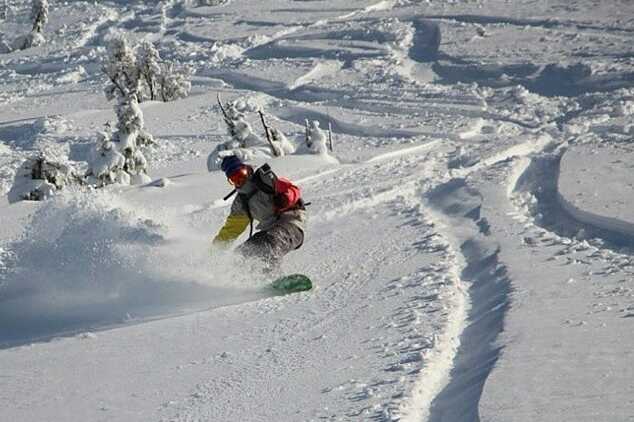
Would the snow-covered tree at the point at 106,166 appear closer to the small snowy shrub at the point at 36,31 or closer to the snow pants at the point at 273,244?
the snow pants at the point at 273,244

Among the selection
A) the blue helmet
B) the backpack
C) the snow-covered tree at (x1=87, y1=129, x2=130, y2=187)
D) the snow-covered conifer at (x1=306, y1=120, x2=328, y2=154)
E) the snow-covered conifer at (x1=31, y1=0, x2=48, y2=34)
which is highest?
the blue helmet

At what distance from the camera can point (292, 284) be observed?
7336mm

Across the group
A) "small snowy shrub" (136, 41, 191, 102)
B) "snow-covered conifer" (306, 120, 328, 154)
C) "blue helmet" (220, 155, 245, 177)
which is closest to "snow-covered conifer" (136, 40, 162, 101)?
"small snowy shrub" (136, 41, 191, 102)

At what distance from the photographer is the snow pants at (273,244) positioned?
765 centimetres

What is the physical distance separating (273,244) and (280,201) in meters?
0.54

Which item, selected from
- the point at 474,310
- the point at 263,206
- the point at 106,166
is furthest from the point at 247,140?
the point at 474,310

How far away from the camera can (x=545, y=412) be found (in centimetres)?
413

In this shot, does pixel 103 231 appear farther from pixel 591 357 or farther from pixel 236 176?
pixel 591 357

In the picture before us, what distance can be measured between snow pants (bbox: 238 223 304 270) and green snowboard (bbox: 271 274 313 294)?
0.32m

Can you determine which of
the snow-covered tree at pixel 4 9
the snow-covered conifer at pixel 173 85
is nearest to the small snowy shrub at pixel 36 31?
the snow-covered tree at pixel 4 9

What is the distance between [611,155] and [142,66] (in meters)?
23.9

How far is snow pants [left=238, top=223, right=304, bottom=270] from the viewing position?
7648 mm

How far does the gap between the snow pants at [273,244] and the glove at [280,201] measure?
0.19 meters

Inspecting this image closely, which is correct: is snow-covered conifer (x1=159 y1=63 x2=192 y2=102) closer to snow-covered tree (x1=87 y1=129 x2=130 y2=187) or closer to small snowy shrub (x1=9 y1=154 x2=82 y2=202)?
snow-covered tree (x1=87 y1=129 x2=130 y2=187)
